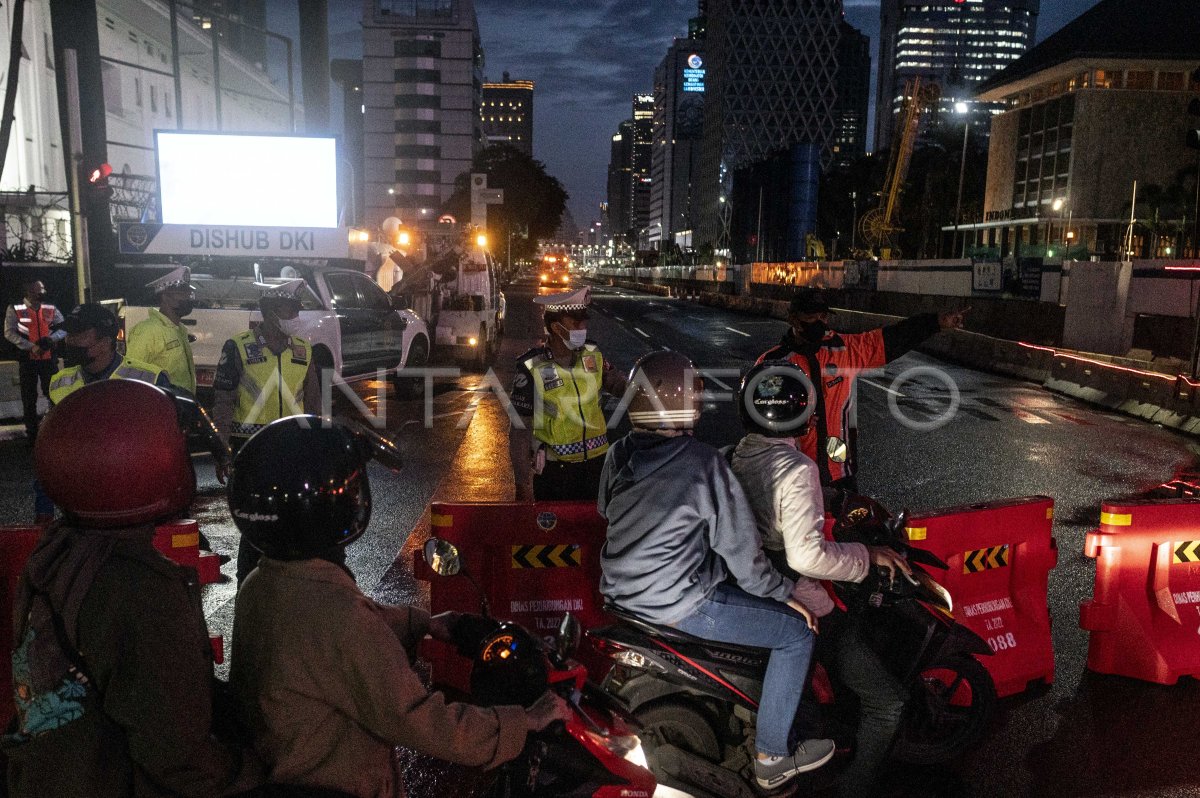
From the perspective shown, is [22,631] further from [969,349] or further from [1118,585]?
[969,349]

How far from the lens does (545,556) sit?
4922 millimetres

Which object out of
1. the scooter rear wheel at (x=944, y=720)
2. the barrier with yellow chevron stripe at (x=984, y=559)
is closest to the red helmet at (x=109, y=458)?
the scooter rear wheel at (x=944, y=720)

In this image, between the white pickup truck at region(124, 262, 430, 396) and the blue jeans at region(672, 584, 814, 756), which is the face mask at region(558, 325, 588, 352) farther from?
the white pickup truck at region(124, 262, 430, 396)

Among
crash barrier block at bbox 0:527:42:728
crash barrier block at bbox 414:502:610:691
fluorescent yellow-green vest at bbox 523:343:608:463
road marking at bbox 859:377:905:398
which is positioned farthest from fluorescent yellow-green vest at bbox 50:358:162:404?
road marking at bbox 859:377:905:398

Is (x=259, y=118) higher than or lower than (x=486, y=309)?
higher

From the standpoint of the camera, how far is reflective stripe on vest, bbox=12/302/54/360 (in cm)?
1070

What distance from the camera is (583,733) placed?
245cm

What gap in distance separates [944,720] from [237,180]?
17837 mm

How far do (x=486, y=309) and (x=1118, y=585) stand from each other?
54.2 feet

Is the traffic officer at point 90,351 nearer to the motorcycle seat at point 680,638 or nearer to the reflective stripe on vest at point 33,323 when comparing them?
the motorcycle seat at point 680,638

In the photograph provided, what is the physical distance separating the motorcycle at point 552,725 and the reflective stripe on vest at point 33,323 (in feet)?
32.7

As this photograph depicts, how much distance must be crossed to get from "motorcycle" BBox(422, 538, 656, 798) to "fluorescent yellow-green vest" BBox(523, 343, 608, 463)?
9.71 ft

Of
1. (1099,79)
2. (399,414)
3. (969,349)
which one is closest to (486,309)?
(399,414)

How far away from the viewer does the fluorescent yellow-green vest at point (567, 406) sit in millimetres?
5605
